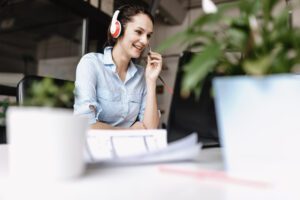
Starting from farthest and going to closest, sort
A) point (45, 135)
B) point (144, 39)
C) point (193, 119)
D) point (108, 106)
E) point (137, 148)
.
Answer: point (144, 39), point (108, 106), point (193, 119), point (137, 148), point (45, 135)

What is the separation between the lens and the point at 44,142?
41 cm

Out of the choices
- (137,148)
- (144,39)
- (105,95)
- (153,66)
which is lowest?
(137,148)

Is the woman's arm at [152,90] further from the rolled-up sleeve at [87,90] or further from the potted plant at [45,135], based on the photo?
the potted plant at [45,135]

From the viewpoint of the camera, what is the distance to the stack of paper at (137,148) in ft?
1.91

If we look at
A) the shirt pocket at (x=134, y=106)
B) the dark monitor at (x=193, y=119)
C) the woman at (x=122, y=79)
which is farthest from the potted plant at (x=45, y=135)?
the shirt pocket at (x=134, y=106)

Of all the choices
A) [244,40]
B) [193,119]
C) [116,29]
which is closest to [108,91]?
[116,29]

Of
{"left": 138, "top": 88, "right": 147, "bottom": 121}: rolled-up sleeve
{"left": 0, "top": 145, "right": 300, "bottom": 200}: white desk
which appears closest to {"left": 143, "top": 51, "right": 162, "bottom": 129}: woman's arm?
{"left": 138, "top": 88, "right": 147, "bottom": 121}: rolled-up sleeve

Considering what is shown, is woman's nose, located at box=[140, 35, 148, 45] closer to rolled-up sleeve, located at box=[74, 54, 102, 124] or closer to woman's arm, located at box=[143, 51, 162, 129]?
woman's arm, located at box=[143, 51, 162, 129]

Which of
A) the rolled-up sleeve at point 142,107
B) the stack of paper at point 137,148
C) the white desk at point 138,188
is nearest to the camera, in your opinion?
the white desk at point 138,188

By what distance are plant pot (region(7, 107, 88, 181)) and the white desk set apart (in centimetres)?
2

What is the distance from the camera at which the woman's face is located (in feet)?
6.17

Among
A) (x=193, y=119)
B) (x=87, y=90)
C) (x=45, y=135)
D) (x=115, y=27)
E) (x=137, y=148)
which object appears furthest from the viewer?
(x=115, y=27)

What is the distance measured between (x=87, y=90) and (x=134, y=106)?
14.0 inches

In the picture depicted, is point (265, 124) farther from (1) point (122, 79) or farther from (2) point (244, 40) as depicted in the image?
(1) point (122, 79)
